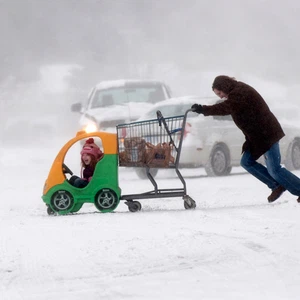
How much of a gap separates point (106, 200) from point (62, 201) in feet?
1.56

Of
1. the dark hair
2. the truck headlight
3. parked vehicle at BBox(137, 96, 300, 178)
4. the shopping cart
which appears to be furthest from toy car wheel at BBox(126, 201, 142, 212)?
the truck headlight

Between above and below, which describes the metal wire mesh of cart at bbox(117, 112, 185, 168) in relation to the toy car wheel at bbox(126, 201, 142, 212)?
above

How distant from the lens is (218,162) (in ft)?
49.7

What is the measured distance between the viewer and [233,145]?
50.2ft

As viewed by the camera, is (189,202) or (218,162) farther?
(218,162)

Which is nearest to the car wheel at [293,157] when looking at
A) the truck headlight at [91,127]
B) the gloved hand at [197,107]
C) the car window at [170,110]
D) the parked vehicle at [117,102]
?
the car window at [170,110]

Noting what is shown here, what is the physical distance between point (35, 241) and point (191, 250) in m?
1.37

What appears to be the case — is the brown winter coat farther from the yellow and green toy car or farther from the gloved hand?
the yellow and green toy car

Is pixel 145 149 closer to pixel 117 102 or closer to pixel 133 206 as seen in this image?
pixel 133 206

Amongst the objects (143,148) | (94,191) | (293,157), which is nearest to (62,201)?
(94,191)

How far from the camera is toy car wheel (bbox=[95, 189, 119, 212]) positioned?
8.91m

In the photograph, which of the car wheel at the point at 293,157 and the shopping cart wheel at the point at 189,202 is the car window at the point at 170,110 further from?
the shopping cart wheel at the point at 189,202

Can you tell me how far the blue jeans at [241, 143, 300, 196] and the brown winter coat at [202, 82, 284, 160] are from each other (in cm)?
11

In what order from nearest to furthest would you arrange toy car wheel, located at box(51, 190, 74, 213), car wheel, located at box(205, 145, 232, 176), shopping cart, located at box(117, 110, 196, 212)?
toy car wheel, located at box(51, 190, 74, 213)
shopping cart, located at box(117, 110, 196, 212)
car wheel, located at box(205, 145, 232, 176)
